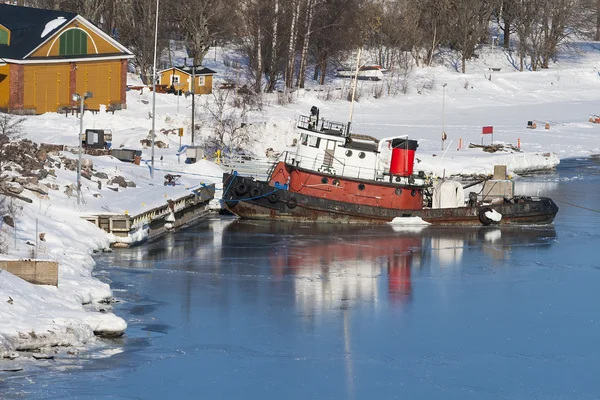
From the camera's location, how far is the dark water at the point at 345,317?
19234 mm

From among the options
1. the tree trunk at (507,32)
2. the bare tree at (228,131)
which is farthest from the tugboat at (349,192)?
the tree trunk at (507,32)

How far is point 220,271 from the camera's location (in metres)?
29.4

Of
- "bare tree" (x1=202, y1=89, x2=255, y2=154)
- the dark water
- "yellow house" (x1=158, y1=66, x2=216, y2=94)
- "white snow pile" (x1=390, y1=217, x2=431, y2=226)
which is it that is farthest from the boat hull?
"yellow house" (x1=158, y1=66, x2=216, y2=94)

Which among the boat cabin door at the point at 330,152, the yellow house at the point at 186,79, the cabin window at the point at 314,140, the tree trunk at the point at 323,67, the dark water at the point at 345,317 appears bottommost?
the dark water at the point at 345,317

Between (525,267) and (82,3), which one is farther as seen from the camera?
(82,3)

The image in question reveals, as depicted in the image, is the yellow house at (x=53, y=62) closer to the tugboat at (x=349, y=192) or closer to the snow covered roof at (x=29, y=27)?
the snow covered roof at (x=29, y=27)

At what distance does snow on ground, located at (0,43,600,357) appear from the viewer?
21203 mm

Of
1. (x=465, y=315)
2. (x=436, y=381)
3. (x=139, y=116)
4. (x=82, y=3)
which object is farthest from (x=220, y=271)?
(x=82, y=3)

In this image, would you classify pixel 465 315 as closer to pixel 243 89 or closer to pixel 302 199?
pixel 302 199

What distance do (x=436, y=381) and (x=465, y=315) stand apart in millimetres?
5494

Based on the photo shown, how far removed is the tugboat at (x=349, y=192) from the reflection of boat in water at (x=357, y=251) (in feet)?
1.84

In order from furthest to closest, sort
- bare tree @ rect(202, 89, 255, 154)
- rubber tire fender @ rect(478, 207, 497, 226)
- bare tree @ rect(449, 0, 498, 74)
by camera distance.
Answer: bare tree @ rect(449, 0, 498, 74)
bare tree @ rect(202, 89, 255, 154)
rubber tire fender @ rect(478, 207, 497, 226)

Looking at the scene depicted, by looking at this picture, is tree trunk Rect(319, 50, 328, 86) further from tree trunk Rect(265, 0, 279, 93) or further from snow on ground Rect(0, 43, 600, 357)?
tree trunk Rect(265, 0, 279, 93)

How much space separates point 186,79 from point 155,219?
32.6m
